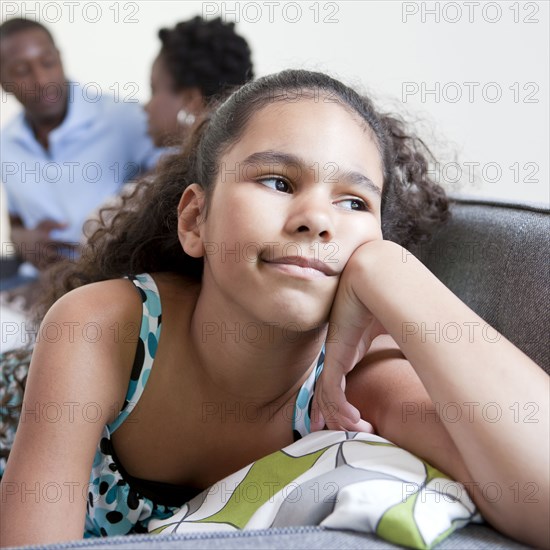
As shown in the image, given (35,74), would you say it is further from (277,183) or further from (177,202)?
(277,183)

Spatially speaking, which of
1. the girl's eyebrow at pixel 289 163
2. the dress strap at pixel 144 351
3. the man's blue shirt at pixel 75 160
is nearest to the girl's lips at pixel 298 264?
the girl's eyebrow at pixel 289 163

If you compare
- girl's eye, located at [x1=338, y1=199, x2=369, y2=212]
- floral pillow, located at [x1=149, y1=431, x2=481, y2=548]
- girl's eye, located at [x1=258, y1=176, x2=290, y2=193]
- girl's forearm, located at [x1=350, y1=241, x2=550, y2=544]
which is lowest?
floral pillow, located at [x1=149, y1=431, x2=481, y2=548]

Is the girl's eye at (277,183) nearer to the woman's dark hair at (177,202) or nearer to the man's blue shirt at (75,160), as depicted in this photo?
the woman's dark hair at (177,202)

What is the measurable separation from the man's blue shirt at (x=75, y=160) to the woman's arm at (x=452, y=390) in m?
1.90

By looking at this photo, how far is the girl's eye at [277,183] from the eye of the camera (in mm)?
951

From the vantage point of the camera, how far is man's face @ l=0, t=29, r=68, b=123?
113 inches

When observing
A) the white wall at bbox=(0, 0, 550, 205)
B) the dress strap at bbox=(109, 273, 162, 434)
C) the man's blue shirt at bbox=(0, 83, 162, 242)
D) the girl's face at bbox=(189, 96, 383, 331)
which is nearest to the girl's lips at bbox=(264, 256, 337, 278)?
the girl's face at bbox=(189, 96, 383, 331)

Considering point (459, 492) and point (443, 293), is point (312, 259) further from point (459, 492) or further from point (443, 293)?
point (459, 492)

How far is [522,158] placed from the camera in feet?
7.32

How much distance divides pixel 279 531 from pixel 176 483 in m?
0.42

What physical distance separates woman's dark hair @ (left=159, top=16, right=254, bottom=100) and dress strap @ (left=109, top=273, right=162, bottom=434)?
147 cm

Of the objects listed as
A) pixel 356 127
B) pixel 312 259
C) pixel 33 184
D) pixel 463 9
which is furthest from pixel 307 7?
pixel 312 259

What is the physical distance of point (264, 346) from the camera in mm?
1052

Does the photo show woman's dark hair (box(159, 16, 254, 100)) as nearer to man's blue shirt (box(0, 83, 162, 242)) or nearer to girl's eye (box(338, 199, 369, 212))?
man's blue shirt (box(0, 83, 162, 242))
